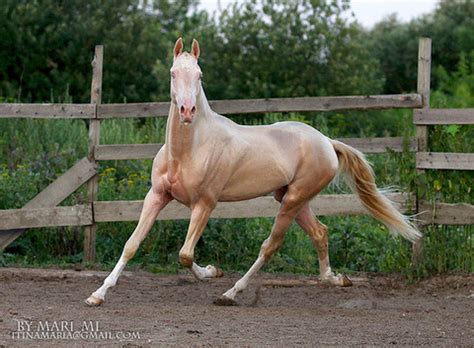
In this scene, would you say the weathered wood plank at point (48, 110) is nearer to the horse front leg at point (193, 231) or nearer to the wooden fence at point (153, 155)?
the wooden fence at point (153, 155)

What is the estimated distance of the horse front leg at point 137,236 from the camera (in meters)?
6.64

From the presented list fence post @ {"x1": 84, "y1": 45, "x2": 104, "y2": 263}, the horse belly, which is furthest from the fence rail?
the horse belly

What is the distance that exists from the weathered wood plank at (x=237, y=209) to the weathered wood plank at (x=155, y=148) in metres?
0.47

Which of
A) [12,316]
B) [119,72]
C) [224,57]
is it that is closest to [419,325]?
[12,316]

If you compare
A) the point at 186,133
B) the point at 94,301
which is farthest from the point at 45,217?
the point at 186,133

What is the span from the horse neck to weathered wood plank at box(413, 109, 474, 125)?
2.79 m

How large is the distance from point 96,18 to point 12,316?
1384cm

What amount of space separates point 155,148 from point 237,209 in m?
1.01

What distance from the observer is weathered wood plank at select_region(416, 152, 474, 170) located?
28.4 feet

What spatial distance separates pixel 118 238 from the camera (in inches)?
382

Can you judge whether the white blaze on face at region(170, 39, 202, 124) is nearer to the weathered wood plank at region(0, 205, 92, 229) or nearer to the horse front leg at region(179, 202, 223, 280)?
the horse front leg at region(179, 202, 223, 280)

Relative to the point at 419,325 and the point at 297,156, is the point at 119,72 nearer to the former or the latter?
the point at 297,156

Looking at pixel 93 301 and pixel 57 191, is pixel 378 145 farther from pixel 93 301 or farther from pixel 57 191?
pixel 93 301

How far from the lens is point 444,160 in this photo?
877 centimetres
